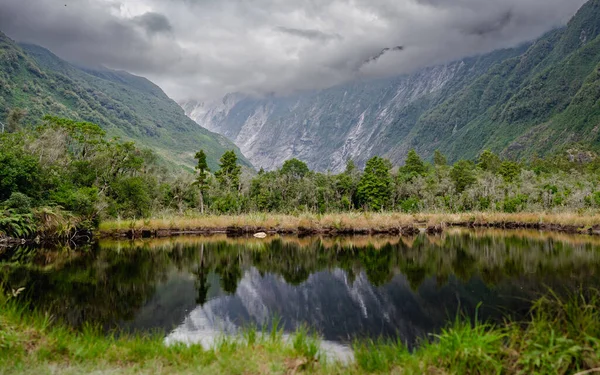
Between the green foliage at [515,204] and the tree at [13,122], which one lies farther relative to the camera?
the tree at [13,122]

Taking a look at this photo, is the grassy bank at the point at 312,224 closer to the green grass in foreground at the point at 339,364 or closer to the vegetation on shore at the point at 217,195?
the vegetation on shore at the point at 217,195

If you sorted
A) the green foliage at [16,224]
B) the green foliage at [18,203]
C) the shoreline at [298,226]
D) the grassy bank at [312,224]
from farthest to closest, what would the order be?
the grassy bank at [312,224] < the shoreline at [298,226] < the green foliage at [18,203] < the green foliage at [16,224]

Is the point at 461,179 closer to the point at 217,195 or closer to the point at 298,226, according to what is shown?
the point at 217,195

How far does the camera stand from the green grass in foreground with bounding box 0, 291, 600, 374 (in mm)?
5016

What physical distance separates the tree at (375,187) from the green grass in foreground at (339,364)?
49.3 metres

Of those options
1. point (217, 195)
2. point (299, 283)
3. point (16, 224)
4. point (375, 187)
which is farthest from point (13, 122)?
point (299, 283)

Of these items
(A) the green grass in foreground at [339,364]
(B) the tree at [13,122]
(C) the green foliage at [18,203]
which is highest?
(B) the tree at [13,122]

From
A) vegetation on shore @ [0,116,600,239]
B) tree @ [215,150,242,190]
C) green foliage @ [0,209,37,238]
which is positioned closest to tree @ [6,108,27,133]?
vegetation on shore @ [0,116,600,239]

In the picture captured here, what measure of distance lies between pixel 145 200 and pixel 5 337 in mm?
33327

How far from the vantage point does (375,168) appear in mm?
57969

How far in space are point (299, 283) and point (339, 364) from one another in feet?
31.3

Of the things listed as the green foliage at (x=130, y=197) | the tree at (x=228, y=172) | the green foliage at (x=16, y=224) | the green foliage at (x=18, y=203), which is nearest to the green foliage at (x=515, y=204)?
the tree at (x=228, y=172)

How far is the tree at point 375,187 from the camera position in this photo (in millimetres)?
55812

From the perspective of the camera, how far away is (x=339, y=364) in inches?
232
